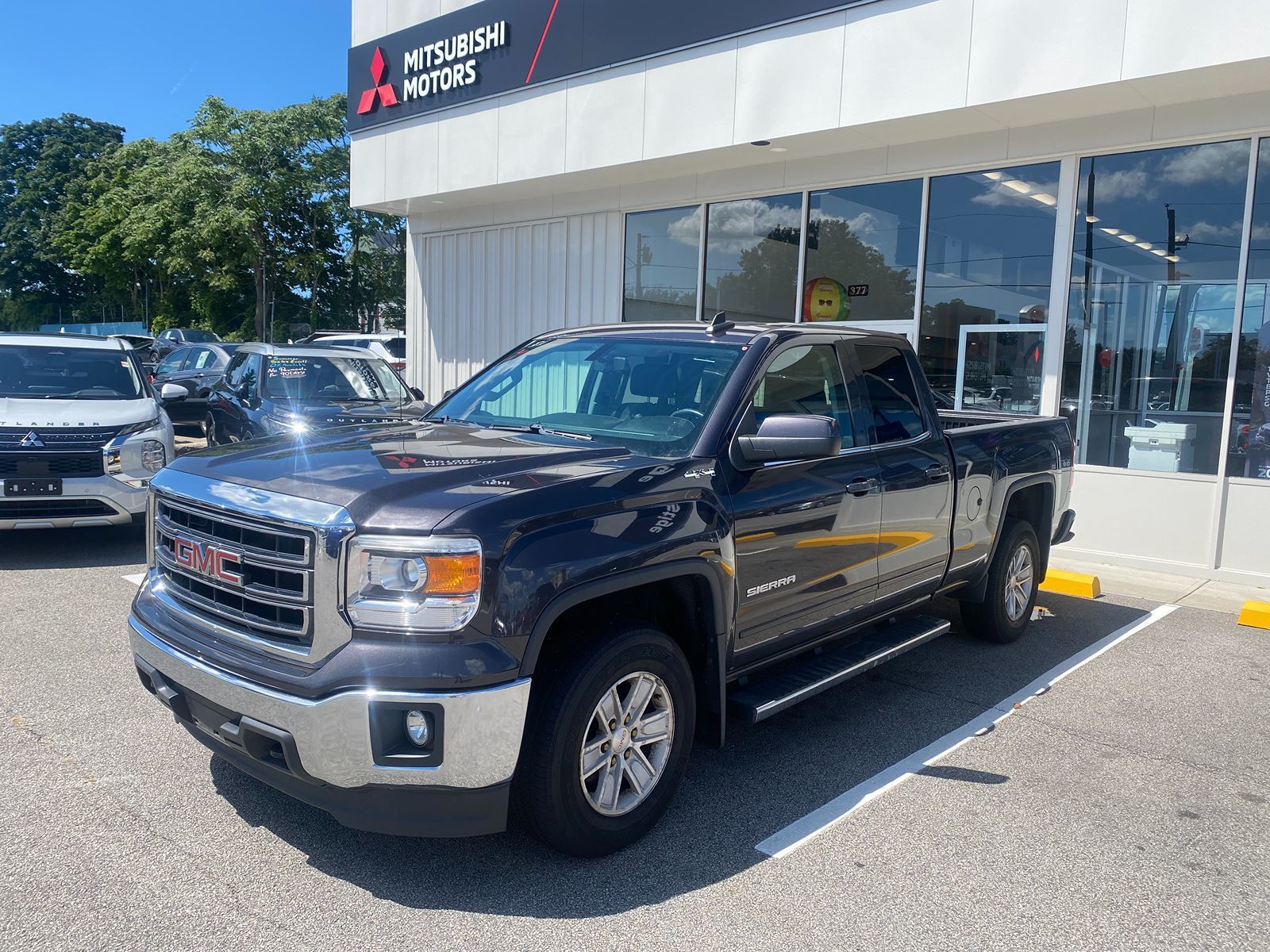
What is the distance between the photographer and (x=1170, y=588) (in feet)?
27.4

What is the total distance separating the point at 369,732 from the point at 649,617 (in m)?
1.20

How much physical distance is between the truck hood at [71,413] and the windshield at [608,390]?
4340 millimetres

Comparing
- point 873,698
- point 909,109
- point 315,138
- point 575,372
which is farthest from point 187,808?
point 315,138

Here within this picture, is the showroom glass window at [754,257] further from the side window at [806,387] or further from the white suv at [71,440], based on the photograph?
the side window at [806,387]

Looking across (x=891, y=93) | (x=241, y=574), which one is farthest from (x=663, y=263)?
(x=241, y=574)

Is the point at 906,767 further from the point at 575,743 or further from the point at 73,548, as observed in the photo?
the point at 73,548

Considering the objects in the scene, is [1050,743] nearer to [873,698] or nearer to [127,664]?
[873,698]

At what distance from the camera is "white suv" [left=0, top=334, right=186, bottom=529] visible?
723 cm

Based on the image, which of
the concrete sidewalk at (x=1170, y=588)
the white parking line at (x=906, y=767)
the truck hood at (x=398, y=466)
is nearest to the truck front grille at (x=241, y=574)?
the truck hood at (x=398, y=466)

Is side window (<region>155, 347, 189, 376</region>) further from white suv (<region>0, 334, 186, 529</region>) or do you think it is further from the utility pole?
the utility pole

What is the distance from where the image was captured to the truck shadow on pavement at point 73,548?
300 inches

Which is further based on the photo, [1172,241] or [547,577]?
[1172,241]

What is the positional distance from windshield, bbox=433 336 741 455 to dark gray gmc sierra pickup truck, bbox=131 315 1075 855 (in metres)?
0.02

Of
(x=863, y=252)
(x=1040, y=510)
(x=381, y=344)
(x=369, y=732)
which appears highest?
(x=863, y=252)
